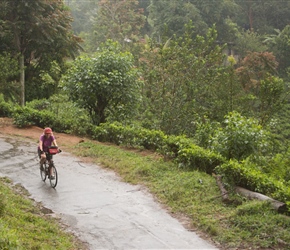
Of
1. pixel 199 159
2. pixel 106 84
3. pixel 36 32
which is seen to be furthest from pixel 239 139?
pixel 36 32

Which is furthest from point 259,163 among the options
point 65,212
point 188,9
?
point 188,9

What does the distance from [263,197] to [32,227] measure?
4525 mm

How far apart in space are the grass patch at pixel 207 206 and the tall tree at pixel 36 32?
12127 millimetres

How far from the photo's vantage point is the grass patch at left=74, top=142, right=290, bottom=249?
6566 millimetres

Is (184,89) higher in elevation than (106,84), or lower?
lower

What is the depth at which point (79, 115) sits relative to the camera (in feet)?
52.7

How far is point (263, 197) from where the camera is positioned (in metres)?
7.61

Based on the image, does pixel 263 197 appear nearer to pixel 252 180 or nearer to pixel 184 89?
pixel 252 180

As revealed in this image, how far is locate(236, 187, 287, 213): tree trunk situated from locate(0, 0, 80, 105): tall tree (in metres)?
15.7

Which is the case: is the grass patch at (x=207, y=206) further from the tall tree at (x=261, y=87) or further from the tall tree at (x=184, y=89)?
the tall tree at (x=261, y=87)

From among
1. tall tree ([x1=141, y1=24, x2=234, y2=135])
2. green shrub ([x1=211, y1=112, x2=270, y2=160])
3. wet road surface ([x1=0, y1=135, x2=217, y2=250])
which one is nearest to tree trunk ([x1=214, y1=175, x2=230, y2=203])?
green shrub ([x1=211, y1=112, x2=270, y2=160])

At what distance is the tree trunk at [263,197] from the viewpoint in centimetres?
717

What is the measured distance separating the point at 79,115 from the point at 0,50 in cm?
833

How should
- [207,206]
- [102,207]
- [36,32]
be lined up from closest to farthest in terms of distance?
[207,206], [102,207], [36,32]
